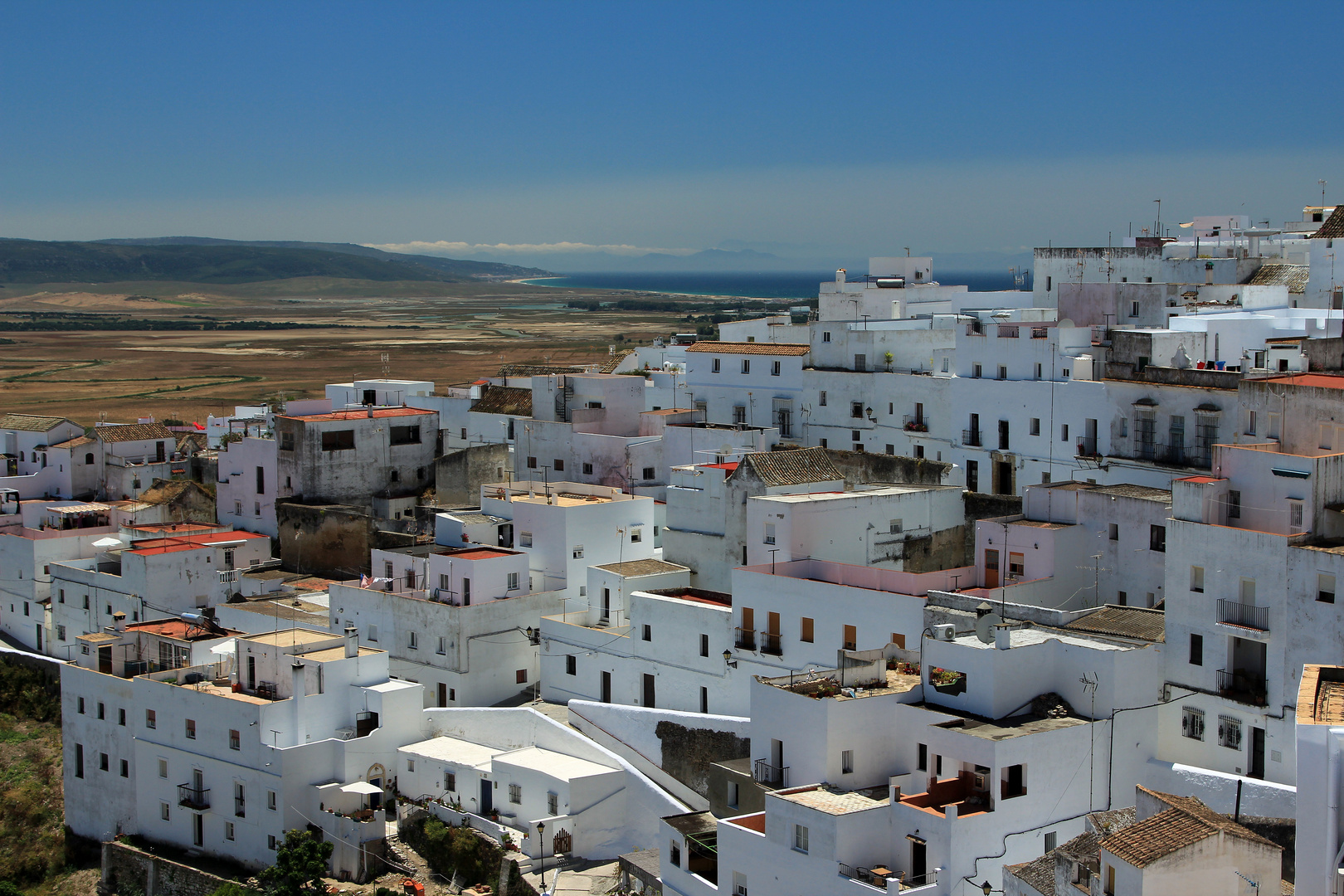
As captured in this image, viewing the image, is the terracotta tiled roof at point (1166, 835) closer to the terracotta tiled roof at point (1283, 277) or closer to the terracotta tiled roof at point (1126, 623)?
the terracotta tiled roof at point (1126, 623)

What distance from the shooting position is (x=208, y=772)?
34344 millimetres

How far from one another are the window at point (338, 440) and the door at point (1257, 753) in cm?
3238

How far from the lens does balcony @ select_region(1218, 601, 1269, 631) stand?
2633cm

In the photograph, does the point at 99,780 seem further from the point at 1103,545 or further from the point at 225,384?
the point at 225,384

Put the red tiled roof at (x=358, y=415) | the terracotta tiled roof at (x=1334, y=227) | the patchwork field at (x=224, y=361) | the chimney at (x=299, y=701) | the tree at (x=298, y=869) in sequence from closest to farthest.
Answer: the tree at (x=298, y=869), the chimney at (x=299, y=701), the terracotta tiled roof at (x=1334, y=227), the red tiled roof at (x=358, y=415), the patchwork field at (x=224, y=361)

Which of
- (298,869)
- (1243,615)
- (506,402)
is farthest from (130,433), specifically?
(1243,615)

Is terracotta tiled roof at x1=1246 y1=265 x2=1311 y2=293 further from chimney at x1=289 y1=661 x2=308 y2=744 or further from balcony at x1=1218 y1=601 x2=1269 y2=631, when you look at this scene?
chimney at x1=289 y1=661 x2=308 y2=744

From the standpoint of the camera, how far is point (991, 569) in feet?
108

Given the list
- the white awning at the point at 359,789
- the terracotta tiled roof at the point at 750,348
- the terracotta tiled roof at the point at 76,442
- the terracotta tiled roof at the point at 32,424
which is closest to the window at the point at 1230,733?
the white awning at the point at 359,789

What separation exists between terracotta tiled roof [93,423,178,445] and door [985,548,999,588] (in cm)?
3728

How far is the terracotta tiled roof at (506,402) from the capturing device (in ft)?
170

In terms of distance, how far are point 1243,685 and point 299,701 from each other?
66.7ft

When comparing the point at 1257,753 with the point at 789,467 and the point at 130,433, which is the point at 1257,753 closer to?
the point at 789,467

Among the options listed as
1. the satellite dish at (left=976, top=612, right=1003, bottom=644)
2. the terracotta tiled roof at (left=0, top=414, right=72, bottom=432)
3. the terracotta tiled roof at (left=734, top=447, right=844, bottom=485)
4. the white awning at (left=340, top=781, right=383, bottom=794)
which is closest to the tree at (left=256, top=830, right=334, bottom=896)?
the white awning at (left=340, top=781, right=383, bottom=794)
